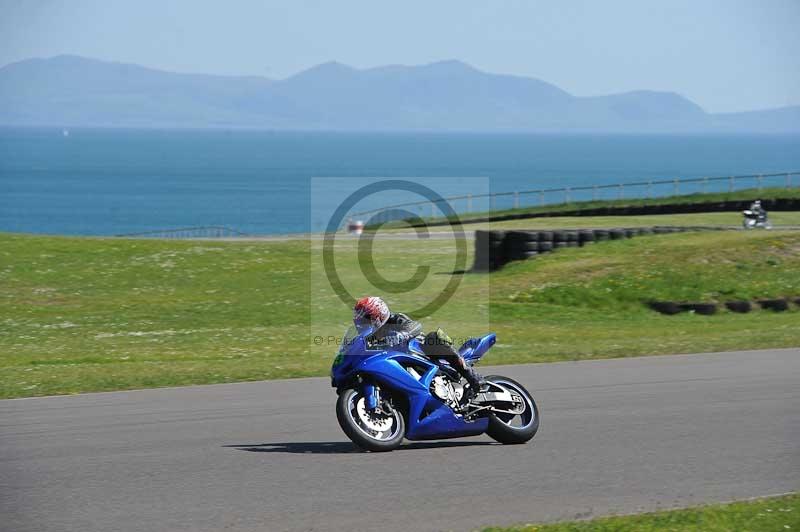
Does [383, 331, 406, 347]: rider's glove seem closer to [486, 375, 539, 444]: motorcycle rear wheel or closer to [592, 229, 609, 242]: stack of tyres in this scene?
→ [486, 375, 539, 444]: motorcycle rear wheel

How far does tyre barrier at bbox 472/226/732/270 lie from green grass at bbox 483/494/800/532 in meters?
22.4

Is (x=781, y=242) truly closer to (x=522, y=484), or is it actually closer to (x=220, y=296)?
(x=220, y=296)

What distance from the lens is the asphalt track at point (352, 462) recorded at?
8.48 m

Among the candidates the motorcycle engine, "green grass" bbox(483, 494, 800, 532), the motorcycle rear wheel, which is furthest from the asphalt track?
the motorcycle engine

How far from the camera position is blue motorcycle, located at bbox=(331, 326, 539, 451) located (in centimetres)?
1064

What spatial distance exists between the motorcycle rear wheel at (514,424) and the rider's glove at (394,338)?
1.12m

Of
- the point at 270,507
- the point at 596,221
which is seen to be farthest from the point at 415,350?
the point at 596,221

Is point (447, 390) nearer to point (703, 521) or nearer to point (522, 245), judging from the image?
point (703, 521)

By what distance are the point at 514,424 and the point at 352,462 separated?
1993 mm

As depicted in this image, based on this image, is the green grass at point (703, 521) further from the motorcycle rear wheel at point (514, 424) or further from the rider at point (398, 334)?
the rider at point (398, 334)

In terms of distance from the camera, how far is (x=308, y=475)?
9734mm

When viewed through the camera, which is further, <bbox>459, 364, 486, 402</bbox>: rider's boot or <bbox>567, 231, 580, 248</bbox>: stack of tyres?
<bbox>567, 231, 580, 248</bbox>: stack of tyres

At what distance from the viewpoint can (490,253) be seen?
1238 inches

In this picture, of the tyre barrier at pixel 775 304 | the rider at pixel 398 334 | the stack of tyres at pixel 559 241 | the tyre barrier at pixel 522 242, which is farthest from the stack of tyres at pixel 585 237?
the rider at pixel 398 334
